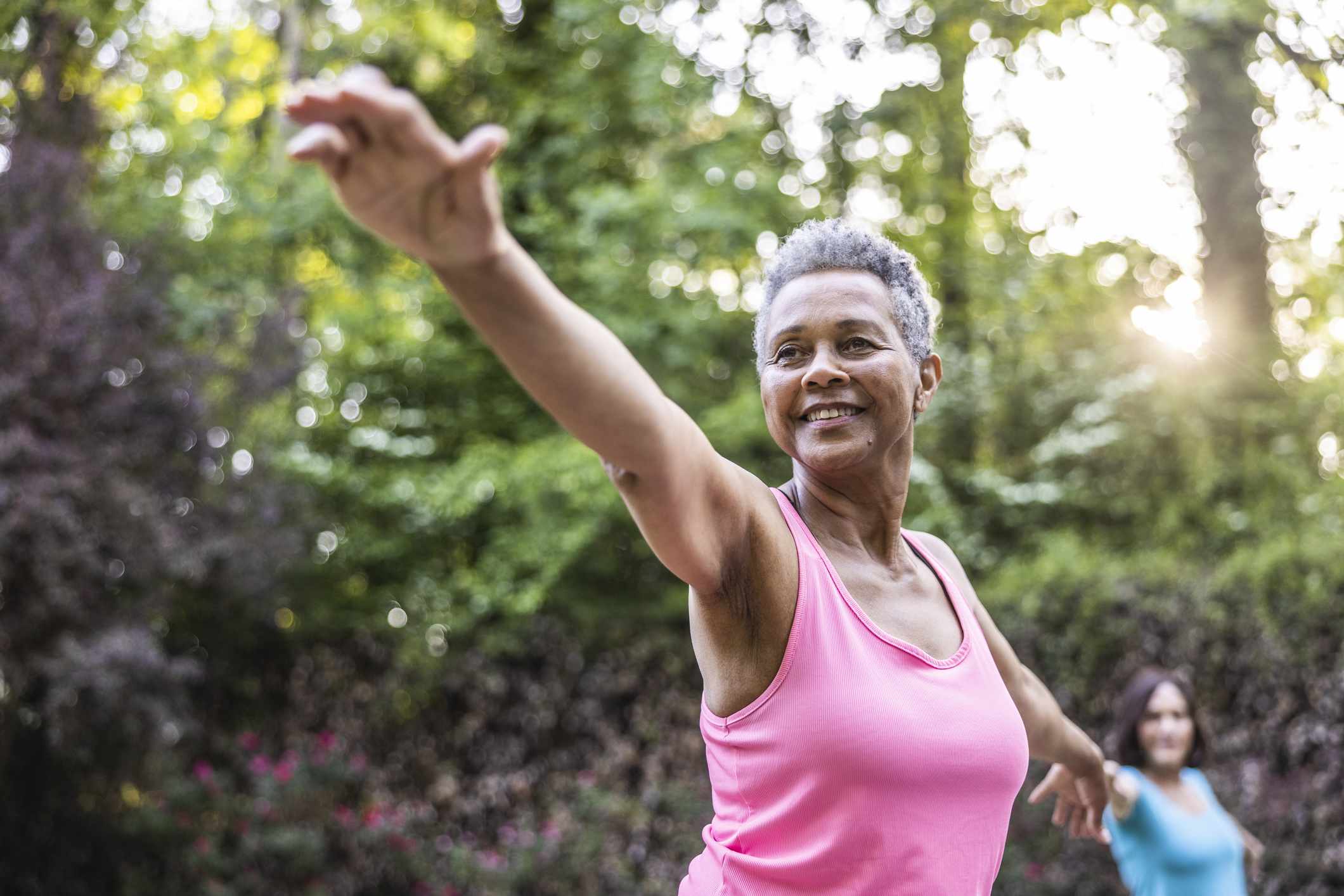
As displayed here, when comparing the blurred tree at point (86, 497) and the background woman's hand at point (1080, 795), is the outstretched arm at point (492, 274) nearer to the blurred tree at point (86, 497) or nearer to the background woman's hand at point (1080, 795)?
the background woman's hand at point (1080, 795)

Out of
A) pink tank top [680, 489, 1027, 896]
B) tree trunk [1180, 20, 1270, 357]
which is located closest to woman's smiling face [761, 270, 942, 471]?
pink tank top [680, 489, 1027, 896]

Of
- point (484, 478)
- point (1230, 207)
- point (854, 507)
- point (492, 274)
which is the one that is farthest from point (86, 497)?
point (1230, 207)

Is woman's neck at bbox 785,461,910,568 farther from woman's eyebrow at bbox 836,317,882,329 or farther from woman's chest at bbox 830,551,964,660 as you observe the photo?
woman's eyebrow at bbox 836,317,882,329

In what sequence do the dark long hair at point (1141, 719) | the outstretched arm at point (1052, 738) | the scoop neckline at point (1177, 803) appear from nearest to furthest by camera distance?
1. the outstretched arm at point (1052, 738)
2. the scoop neckline at point (1177, 803)
3. the dark long hair at point (1141, 719)

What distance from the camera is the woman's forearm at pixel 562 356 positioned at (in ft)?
2.96

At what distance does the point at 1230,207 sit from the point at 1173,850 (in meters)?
5.57

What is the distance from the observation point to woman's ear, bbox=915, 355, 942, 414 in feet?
5.35

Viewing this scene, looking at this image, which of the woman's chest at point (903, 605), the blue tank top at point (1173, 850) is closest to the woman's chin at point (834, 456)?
A: the woman's chest at point (903, 605)

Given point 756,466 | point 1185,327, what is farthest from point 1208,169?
point 756,466

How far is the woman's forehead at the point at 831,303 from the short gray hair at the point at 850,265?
0.02 metres

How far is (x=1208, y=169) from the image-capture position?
7.57m

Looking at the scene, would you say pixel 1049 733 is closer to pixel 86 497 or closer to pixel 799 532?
pixel 799 532

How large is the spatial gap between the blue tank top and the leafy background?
1.36 meters

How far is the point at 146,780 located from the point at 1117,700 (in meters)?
5.17
